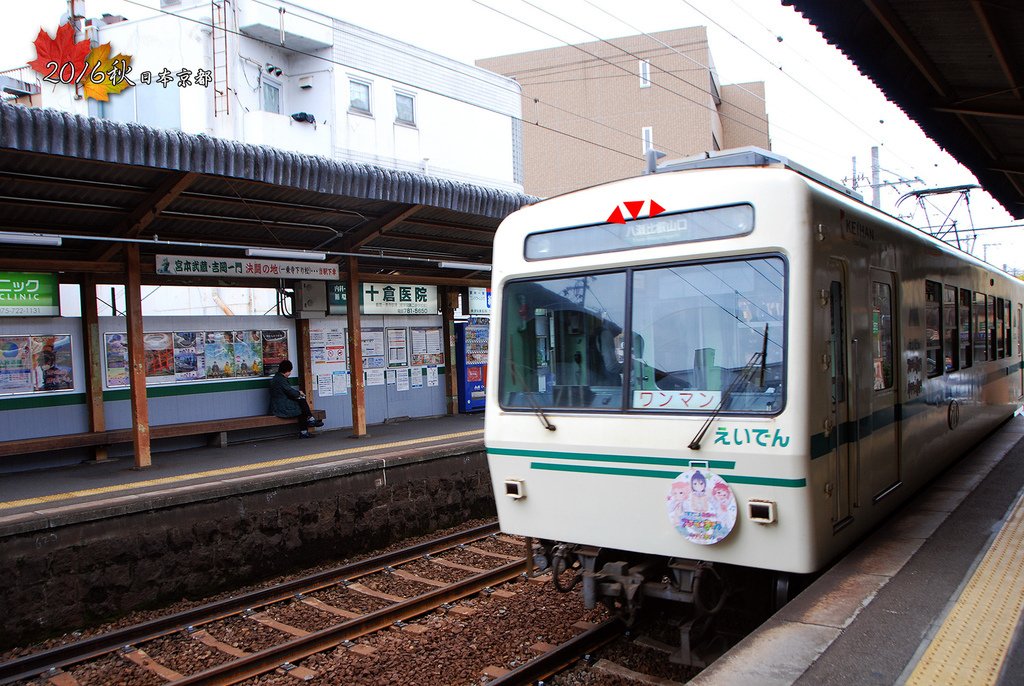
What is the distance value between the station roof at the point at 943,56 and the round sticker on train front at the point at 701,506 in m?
3.22

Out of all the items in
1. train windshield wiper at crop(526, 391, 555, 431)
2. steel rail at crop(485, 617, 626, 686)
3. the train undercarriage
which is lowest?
steel rail at crop(485, 617, 626, 686)

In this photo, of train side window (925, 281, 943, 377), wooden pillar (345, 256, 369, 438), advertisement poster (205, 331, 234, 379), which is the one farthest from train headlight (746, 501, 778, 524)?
advertisement poster (205, 331, 234, 379)

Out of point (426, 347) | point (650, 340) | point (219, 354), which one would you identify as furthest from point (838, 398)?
point (426, 347)

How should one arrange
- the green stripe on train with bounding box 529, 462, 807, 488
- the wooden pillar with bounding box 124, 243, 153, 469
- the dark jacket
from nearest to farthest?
the green stripe on train with bounding box 529, 462, 807, 488
the wooden pillar with bounding box 124, 243, 153, 469
the dark jacket

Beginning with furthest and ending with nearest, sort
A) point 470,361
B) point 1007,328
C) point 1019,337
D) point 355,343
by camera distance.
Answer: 1. point 470,361
2. point 1019,337
3. point 355,343
4. point 1007,328

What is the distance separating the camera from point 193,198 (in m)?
8.77

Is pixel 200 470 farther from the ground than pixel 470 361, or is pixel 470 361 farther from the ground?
pixel 470 361

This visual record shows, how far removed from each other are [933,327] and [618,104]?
95.1 feet

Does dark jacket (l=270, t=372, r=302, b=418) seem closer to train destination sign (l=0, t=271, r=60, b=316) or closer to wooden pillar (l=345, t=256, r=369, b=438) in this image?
wooden pillar (l=345, t=256, r=369, b=438)

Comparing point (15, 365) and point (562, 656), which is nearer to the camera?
point (562, 656)

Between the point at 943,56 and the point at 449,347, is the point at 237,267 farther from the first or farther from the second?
the point at 943,56

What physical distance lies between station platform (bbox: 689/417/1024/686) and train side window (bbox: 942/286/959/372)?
71.8 inches

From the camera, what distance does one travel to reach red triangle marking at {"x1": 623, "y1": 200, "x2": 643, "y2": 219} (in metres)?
4.75

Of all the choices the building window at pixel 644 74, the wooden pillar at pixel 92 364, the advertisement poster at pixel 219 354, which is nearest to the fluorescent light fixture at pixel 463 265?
the advertisement poster at pixel 219 354
